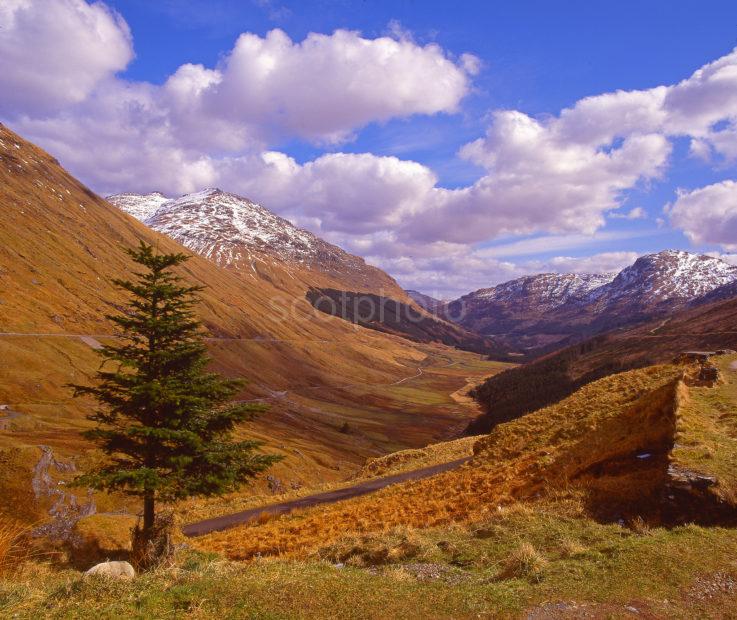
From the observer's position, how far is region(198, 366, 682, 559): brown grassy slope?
17734mm

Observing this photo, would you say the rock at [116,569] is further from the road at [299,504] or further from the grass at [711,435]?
the grass at [711,435]

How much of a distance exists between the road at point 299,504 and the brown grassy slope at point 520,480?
3626 mm

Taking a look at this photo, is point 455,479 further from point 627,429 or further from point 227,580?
Answer: point 227,580

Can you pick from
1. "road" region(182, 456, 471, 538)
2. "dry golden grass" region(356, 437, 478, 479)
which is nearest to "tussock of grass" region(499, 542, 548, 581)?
"road" region(182, 456, 471, 538)

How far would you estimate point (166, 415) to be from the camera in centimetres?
1889

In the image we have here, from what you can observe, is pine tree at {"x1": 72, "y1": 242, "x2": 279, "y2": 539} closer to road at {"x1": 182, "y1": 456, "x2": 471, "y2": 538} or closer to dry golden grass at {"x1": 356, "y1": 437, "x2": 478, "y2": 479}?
road at {"x1": 182, "y1": 456, "x2": 471, "y2": 538}

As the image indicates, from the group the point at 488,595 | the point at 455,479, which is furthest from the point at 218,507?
the point at 488,595

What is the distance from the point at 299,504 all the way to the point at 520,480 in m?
16.7

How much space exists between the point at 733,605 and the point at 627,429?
14300mm

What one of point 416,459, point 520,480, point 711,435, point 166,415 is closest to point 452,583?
point 520,480

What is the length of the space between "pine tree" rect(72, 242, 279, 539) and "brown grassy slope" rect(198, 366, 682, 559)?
11.2ft

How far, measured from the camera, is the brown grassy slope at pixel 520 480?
698 inches

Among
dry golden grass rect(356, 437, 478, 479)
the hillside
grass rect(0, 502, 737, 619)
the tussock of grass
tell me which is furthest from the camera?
dry golden grass rect(356, 437, 478, 479)

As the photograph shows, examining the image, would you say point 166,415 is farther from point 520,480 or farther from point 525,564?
point 520,480
